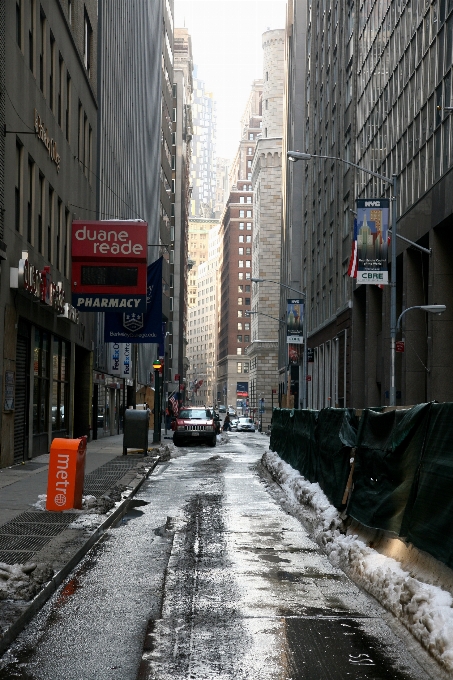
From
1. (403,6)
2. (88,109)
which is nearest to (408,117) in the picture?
(403,6)

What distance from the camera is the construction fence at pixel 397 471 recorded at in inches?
325

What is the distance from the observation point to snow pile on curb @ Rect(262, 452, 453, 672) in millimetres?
6891

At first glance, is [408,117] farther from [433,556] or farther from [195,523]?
[433,556]

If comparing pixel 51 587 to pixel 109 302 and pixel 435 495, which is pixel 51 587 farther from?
pixel 109 302

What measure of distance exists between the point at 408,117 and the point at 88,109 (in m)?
14.4

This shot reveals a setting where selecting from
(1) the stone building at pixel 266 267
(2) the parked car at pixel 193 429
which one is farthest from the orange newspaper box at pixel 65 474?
(1) the stone building at pixel 266 267

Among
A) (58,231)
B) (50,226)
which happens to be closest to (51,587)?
(50,226)

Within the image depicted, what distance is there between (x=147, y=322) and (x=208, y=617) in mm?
28775

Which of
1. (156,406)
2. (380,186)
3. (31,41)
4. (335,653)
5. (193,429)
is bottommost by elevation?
(335,653)

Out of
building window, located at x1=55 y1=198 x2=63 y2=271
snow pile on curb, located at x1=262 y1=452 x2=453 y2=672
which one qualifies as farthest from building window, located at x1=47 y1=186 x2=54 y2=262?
snow pile on curb, located at x1=262 y1=452 x2=453 y2=672

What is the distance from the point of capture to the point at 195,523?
1472 cm

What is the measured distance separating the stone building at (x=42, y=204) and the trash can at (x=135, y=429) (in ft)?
8.54

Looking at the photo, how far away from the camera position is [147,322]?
120ft

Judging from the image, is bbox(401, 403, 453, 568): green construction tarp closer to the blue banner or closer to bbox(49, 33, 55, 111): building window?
bbox(49, 33, 55, 111): building window
